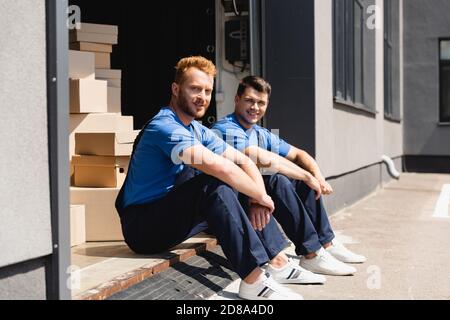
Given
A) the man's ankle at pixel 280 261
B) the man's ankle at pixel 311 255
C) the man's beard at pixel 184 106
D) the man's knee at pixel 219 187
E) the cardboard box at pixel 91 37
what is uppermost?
the cardboard box at pixel 91 37

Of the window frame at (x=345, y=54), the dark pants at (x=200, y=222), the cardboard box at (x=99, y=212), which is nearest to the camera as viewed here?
the dark pants at (x=200, y=222)

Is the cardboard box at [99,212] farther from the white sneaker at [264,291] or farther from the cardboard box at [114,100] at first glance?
the white sneaker at [264,291]

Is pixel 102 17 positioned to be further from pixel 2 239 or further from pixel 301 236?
pixel 2 239

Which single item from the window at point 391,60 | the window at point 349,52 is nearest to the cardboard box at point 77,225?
the window at point 349,52

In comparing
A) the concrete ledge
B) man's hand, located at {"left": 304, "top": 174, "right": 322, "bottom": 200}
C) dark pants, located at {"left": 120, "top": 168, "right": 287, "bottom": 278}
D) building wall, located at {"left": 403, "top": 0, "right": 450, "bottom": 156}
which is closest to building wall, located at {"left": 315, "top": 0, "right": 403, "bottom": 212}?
man's hand, located at {"left": 304, "top": 174, "right": 322, "bottom": 200}

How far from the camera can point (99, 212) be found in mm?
5188

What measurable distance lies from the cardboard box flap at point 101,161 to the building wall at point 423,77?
42.1ft

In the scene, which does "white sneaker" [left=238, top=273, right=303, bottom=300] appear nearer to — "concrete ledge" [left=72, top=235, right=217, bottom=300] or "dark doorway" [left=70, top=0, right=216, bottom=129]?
"concrete ledge" [left=72, top=235, right=217, bottom=300]

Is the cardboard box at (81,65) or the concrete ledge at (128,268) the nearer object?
the concrete ledge at (128,268)

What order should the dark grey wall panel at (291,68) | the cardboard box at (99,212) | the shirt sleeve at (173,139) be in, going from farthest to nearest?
the dark grey wall panel at (291,68) → the cardboard box at (99,212) → the shirt sleeve at (173,139)

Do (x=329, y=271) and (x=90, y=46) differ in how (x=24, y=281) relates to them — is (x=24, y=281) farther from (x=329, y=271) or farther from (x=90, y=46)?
(x=90, y=46)

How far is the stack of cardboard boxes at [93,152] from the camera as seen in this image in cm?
518

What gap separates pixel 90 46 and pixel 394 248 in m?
3.24

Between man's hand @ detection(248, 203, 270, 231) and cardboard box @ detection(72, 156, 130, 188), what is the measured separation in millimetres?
1592
